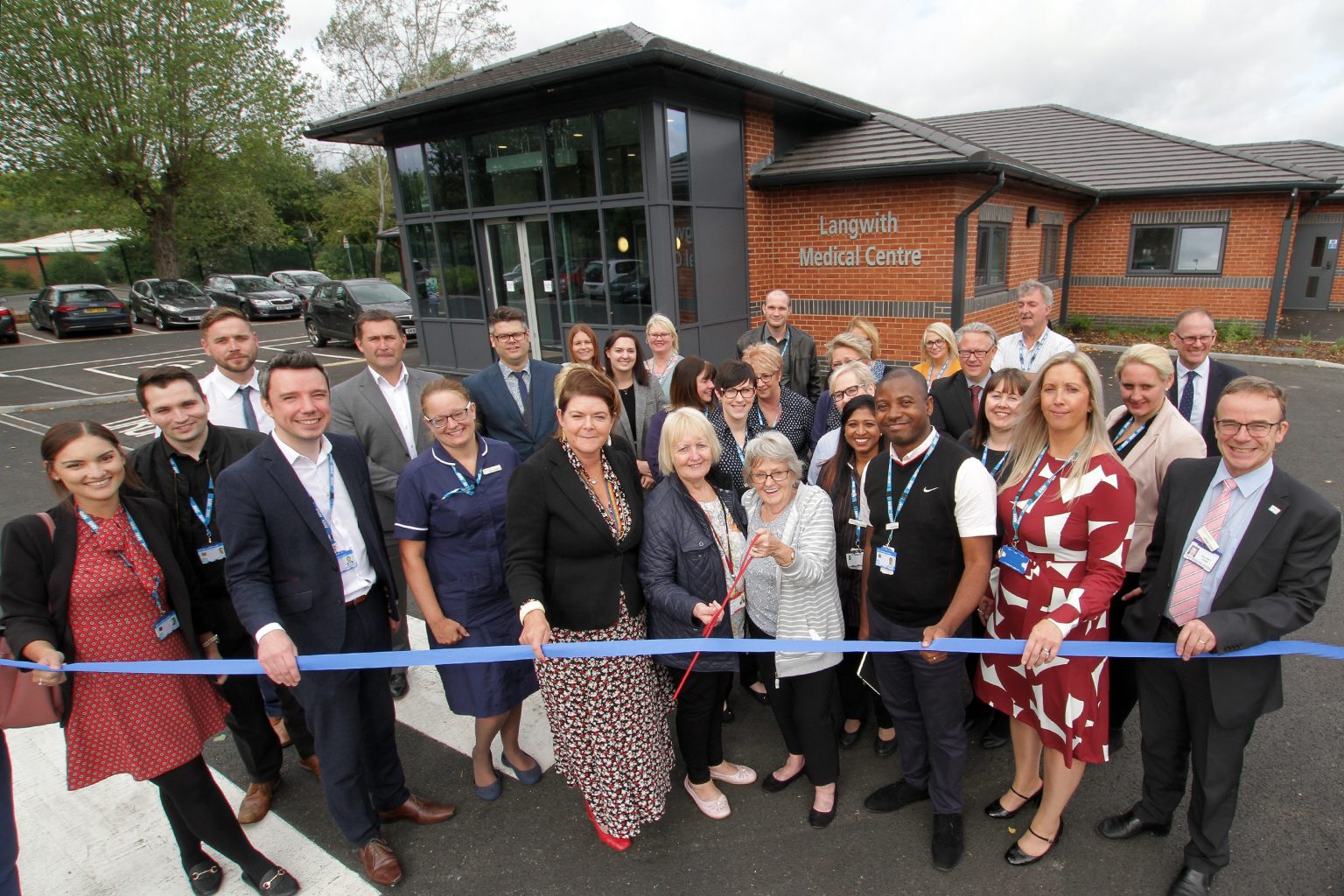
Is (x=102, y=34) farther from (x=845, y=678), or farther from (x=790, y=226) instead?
(x=845, y=678)

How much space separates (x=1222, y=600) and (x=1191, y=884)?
43.2 inches

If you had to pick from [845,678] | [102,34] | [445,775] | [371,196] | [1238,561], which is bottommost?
[445,775]

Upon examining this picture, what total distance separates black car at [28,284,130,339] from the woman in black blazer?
88.3ft

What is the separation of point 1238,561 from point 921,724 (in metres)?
1.30

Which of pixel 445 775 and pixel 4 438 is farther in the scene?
pixel 4 438

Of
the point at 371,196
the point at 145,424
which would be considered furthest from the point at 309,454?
the point at 371,196

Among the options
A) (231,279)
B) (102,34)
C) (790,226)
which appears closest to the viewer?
(790,226)

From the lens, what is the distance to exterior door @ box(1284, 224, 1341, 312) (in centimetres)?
1811

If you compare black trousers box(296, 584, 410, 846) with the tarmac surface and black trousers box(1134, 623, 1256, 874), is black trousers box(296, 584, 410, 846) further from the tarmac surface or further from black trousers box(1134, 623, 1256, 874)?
black trousers box(1134, 623, 1256, 874)

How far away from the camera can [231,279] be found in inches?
1063

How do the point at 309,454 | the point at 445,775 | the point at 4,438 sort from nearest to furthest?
the point at 309,454
the point at 445,775
the point at 4,438

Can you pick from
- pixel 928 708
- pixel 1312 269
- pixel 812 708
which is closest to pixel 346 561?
pixel 812 708

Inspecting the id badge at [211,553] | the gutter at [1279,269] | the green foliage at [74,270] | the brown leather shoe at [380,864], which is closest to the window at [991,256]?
the gutter at [1279,269]

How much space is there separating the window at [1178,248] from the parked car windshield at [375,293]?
17262 mm
